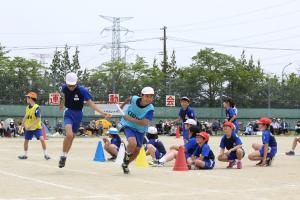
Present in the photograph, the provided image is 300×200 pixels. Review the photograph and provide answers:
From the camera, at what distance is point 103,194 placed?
9195 mm

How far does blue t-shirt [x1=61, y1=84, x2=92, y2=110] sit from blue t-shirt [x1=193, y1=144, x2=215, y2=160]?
2.86m

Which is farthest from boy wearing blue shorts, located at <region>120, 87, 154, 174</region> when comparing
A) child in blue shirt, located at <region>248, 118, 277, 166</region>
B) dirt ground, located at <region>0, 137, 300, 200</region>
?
child in blue shirt, located at <region>248, 118, 277, 166</region>

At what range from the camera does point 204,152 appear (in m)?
14.3

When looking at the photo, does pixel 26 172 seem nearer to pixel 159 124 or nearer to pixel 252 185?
pixel 252 185

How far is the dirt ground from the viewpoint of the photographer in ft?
30.1

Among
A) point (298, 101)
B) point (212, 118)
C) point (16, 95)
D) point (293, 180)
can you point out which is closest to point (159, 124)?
point (212, 118)

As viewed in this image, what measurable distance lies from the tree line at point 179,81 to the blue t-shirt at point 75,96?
123 ft

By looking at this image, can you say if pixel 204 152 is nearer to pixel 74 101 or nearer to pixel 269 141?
pixel 269 141

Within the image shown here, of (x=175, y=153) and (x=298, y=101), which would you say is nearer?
(x=175, y=153)

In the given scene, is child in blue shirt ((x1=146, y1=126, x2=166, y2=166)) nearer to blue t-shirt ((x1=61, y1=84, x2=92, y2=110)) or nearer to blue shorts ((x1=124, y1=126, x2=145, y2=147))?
blue shorts ((x1=124, y1=126, x2=145, y2=147))

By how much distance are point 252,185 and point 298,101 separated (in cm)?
5019

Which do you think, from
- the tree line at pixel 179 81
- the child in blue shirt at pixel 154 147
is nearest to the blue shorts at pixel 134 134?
Result: the child in blue shirt at pixel 154 147

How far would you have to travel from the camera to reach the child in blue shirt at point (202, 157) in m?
14.1

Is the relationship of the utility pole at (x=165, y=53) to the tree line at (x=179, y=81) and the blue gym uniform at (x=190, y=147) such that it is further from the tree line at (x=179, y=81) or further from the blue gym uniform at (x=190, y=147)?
the blue gym uniform at (x=190, y=147)
